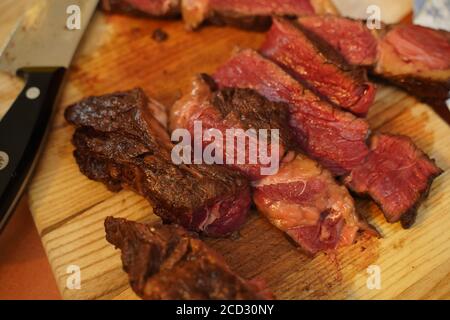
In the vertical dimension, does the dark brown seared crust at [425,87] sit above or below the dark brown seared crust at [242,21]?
below

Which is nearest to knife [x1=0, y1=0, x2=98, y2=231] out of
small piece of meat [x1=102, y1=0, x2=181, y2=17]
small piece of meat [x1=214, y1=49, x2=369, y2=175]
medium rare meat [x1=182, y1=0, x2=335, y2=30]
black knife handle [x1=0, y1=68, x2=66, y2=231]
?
black knife handle [x1=0, y1=68, x2=66, y2=231]

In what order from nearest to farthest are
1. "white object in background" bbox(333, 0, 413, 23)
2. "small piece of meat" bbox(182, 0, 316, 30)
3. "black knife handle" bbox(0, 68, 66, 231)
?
"black knife handle" bbox(0, 68, 66, 231)
"small piece of meat" bbox(182, 0, 316, 30)
"white object in background" bbox(333, 0, 413, 23)

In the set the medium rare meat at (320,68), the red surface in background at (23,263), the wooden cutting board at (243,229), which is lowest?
the red surface in background at (23,263)

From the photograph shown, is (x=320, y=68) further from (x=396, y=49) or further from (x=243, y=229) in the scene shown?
(x=243, y=229)

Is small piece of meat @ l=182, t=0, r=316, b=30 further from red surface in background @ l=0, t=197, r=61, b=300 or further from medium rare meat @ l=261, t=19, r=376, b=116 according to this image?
red surface in background @ l=0, t=197, r=61, b=300

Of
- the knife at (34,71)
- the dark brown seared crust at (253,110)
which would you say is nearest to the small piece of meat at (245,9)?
the knife at (34,71)

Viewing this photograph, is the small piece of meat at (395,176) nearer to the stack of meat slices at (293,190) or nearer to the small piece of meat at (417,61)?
the stack of meat slices at (293,190)

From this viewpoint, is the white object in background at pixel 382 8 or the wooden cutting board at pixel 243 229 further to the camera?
the white object in background at pixel 382 8
